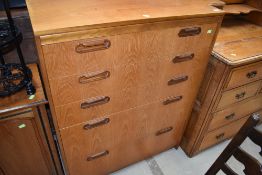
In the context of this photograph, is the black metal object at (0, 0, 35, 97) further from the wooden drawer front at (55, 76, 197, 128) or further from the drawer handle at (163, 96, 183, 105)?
the drawer handle at (163, 96, 183, 105)

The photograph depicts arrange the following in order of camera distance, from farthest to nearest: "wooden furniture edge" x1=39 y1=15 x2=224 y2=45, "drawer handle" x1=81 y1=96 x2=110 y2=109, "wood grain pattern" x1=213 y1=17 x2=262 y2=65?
"wood grain pattern" x1=213 y1=17 x2=262 y2=65, "drawer handle" x1=81 y1=96 x2=110 y2=109, "wooden furniture edge" x1=39 y1=15 x2=224 y2=45

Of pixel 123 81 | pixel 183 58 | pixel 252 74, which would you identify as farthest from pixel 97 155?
pixel 252 74

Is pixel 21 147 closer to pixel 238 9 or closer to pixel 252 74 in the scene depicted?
pixel 252 74

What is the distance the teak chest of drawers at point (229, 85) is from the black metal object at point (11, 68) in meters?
1.03

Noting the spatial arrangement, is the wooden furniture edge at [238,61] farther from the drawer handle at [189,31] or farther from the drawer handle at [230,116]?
the drawer handle at [230,116]

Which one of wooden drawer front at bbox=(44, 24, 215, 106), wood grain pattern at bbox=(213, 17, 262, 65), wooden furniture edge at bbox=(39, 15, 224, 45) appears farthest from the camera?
wood grain pattern at bbox=(213, 17, 262, 65)

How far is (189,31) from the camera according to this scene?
1020mm

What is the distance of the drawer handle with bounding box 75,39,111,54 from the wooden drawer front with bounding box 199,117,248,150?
3.64 feet

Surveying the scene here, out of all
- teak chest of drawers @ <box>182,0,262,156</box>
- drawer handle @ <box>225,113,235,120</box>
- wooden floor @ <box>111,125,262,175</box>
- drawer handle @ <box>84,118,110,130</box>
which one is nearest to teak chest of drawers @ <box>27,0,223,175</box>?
drawer handle @ <box>84,118,110,130</box>

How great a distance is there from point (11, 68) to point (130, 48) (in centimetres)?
70

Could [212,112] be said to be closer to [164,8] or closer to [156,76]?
[156,76]

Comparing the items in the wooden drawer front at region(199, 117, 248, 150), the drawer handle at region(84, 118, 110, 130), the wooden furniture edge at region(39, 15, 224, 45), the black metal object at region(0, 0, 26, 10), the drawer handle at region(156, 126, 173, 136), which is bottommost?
the wooden drawer front at region(199, 117, 248, 150)

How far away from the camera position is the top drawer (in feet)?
2.64

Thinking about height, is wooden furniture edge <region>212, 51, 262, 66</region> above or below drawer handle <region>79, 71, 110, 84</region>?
below
